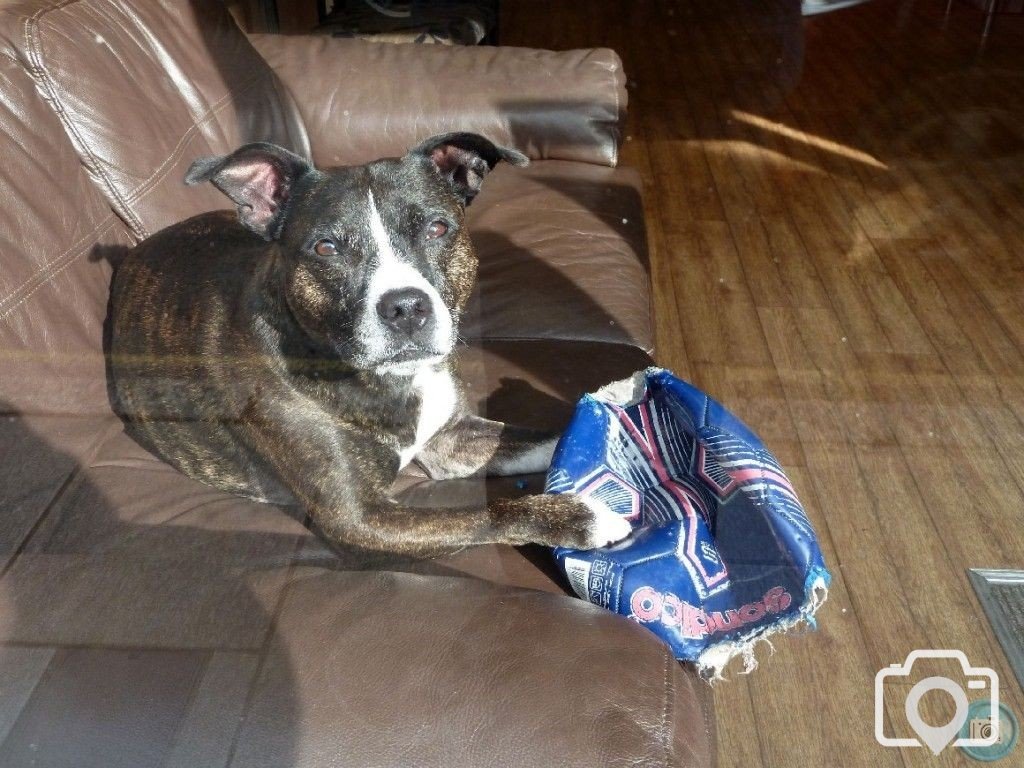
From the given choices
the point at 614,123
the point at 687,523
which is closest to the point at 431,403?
the point at 687,523

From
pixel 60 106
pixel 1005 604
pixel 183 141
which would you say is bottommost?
Result: pixel 1005 604

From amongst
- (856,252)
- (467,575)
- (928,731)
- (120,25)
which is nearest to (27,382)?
(467,575)

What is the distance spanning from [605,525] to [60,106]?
1.38 m

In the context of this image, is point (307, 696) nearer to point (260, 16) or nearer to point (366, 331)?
point (366, 331)

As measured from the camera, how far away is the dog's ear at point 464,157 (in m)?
1.70

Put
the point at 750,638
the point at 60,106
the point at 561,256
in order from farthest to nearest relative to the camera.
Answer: the point at 561,256, the point at 60,106, the point at 750,638

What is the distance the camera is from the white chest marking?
176 centimetres

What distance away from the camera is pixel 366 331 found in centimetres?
156

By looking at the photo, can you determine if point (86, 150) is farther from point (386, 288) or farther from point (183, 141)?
point (386, 288)

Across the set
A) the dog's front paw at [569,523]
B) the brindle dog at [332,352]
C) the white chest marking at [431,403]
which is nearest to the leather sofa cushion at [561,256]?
the white chest marking at [431,403]

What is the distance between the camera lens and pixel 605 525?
1506 mm

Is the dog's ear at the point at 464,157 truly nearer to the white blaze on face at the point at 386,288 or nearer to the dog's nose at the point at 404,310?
the white blaze on face at the point at 386,288

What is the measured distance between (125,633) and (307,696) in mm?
262

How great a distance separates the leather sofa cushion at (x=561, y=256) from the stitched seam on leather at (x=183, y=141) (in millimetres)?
717
